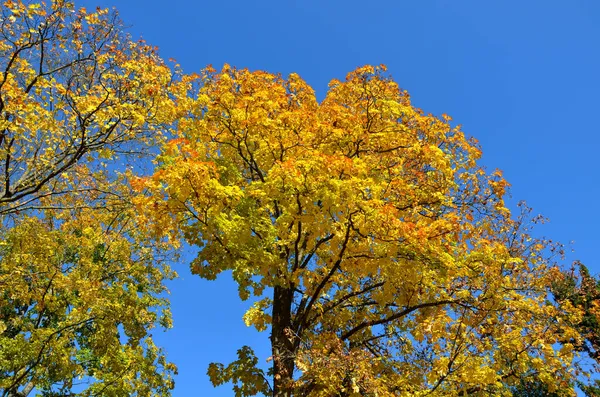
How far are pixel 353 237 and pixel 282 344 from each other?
7.97 feet

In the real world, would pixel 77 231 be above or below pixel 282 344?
above

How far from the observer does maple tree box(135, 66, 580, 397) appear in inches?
282

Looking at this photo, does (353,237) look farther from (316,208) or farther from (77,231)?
(77,231)

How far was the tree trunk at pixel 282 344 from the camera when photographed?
804 cm

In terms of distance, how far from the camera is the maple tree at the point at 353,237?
716 cm

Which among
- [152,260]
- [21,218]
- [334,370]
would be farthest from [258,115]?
[152,260]

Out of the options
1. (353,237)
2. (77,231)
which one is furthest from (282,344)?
(77,231)

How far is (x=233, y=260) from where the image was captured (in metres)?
8.25

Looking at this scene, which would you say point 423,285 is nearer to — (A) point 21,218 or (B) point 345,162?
(B) point 345,162

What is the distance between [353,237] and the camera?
7.77 meters

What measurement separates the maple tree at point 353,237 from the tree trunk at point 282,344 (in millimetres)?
31

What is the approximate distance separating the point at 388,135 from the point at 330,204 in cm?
288

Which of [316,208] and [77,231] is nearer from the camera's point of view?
[316,208]

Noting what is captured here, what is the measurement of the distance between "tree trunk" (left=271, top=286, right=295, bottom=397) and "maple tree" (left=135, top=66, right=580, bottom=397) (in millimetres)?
Answer: 31
